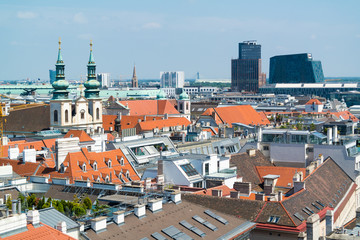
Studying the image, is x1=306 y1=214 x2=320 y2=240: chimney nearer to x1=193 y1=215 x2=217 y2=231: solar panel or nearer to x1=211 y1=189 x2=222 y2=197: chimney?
x1=193 y1=215 x2=217 y2=231: solar panel

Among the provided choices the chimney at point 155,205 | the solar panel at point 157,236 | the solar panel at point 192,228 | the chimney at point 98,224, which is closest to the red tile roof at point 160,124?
the chimney at point 155,205

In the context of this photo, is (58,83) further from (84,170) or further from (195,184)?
(195,184)

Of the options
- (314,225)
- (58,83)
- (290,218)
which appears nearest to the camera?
(314,225)

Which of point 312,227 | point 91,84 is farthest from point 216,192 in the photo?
point 91,84

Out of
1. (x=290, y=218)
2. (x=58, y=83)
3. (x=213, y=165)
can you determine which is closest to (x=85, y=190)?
(x=213, y=165)

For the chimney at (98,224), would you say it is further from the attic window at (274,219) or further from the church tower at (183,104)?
the church tower at (183,104)

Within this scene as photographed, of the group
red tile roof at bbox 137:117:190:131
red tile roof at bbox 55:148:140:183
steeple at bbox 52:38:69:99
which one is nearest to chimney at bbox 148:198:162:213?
red tile roof at bbox 55:148:140:183
